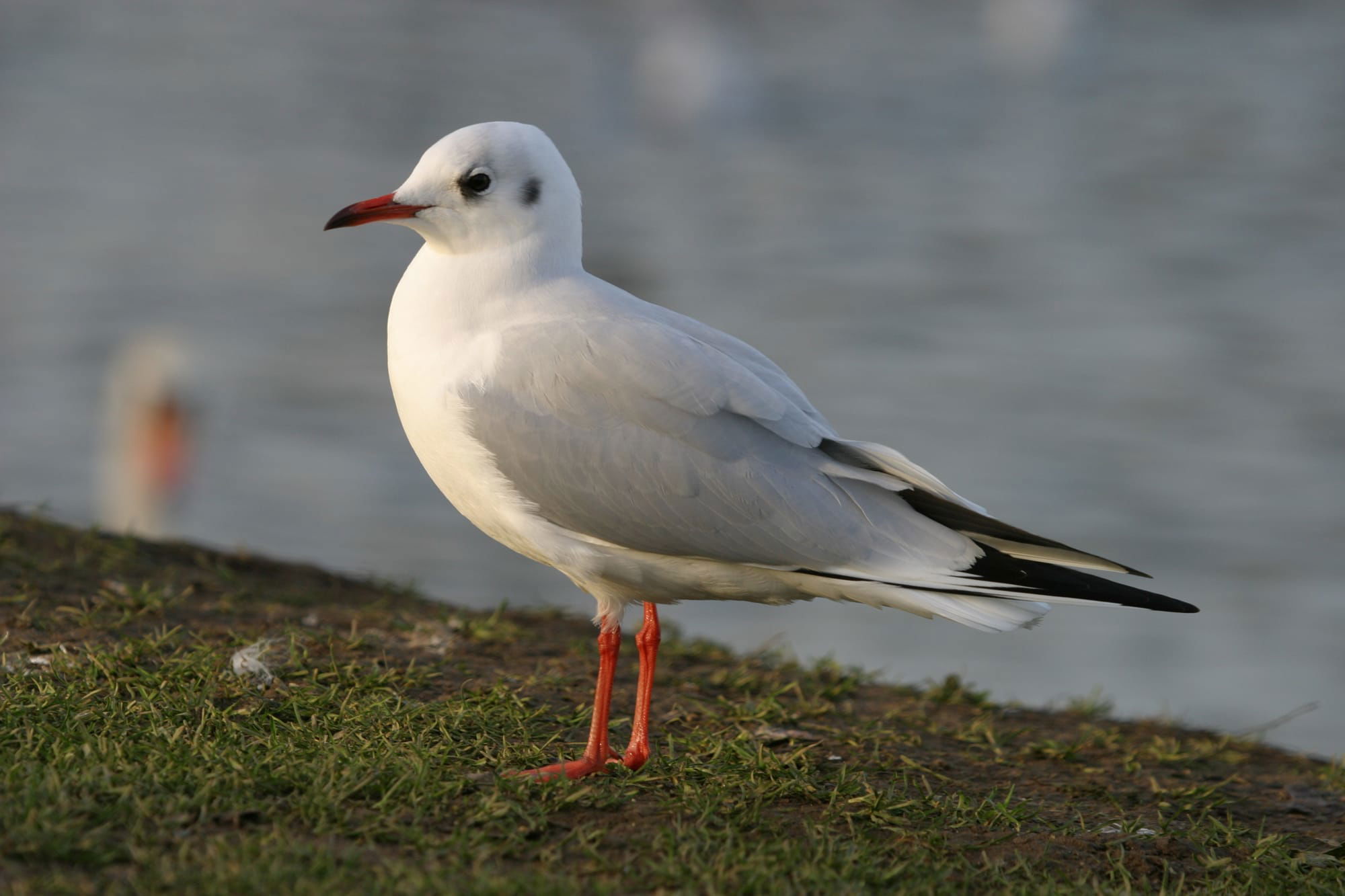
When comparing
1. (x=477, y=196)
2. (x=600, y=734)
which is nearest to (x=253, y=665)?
(x=600, y=734)

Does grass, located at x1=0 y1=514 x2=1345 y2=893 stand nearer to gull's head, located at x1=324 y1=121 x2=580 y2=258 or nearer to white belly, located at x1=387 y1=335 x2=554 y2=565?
white belly, located at x1=387 y1=335 x2=554 y2=565

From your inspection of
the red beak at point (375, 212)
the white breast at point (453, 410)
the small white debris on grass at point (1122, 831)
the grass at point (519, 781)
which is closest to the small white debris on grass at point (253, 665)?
the grass at point (519, 781)

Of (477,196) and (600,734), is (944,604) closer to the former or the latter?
(600,734)

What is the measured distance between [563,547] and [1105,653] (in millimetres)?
7709

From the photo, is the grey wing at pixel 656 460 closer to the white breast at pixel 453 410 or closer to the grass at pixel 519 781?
the white breast at pixel 453 410

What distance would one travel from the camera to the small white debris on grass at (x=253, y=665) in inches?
177

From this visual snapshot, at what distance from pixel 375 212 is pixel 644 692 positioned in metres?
1.54

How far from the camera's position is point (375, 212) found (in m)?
4.40

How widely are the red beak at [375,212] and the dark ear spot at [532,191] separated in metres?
0.28

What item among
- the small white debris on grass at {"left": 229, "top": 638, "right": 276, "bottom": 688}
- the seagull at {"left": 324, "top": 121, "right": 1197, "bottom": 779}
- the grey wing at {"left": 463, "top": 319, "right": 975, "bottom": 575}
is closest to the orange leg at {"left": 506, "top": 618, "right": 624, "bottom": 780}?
the seagull at {"left": 324, "top": 121, "right": 1197, "bottom": 779}

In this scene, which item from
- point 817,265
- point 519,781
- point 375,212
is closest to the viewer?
point 519,781

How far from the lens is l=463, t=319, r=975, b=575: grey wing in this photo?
4.15 m

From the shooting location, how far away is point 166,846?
132 inches

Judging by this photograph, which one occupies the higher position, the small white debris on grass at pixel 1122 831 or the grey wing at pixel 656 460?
the grey wing at pixel 656 460
